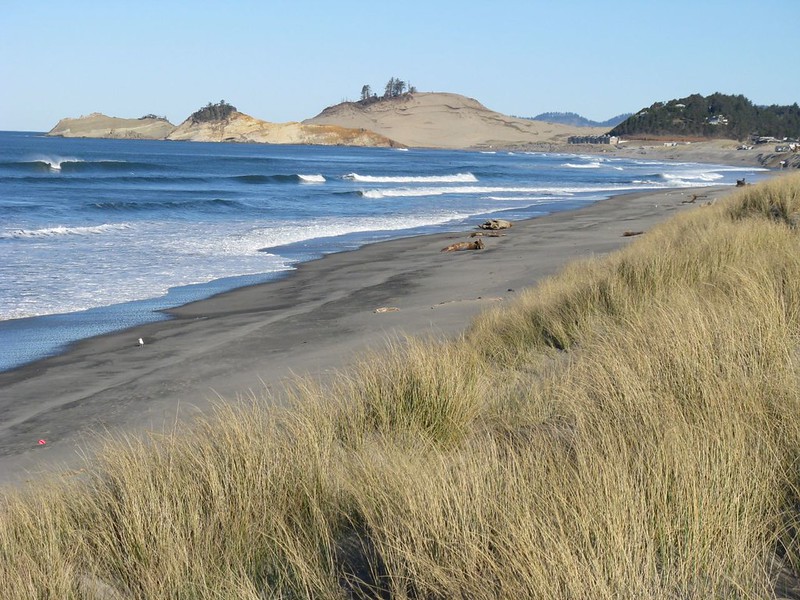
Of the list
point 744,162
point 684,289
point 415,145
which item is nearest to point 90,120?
point 415,145

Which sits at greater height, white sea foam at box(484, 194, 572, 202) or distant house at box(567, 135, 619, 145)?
distant house at box(567, 135, 619, 145)

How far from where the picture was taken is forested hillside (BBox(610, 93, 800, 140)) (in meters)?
131

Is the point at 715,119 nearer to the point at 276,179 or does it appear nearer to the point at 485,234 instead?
the point at 276,179

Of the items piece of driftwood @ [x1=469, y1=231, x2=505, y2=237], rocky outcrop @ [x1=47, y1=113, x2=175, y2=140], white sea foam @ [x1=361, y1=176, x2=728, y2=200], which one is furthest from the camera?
rocky outcrop @ [x1=47, y1=113, x2=175, y2=140]

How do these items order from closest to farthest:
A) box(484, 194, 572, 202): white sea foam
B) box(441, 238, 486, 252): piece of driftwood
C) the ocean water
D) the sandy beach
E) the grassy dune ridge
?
the grassy dune ridge, the sandy beach, the ocean water, box(441, 238, 486, 252): piece of driftwood, box(484, 194, 572, 202): white sea foam

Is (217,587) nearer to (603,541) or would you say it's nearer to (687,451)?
(603,541)

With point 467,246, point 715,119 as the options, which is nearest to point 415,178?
point 467,246

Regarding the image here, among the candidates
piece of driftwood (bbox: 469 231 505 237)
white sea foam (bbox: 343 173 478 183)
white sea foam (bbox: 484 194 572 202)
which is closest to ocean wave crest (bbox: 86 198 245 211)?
white sea foam (bbox: 484 194 572 202)

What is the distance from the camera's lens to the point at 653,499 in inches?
101

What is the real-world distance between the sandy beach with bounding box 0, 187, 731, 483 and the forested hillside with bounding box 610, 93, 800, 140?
129403 millimetres

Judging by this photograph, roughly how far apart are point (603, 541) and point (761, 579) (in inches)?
18.6

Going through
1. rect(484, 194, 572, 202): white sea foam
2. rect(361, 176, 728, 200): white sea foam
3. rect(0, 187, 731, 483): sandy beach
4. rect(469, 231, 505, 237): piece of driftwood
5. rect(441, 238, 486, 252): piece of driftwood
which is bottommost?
rect(0, 187, 731, 483): sandy beach

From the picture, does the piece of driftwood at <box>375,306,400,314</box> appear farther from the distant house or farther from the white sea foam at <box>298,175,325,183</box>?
the distant house

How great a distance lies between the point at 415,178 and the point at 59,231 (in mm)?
36214
